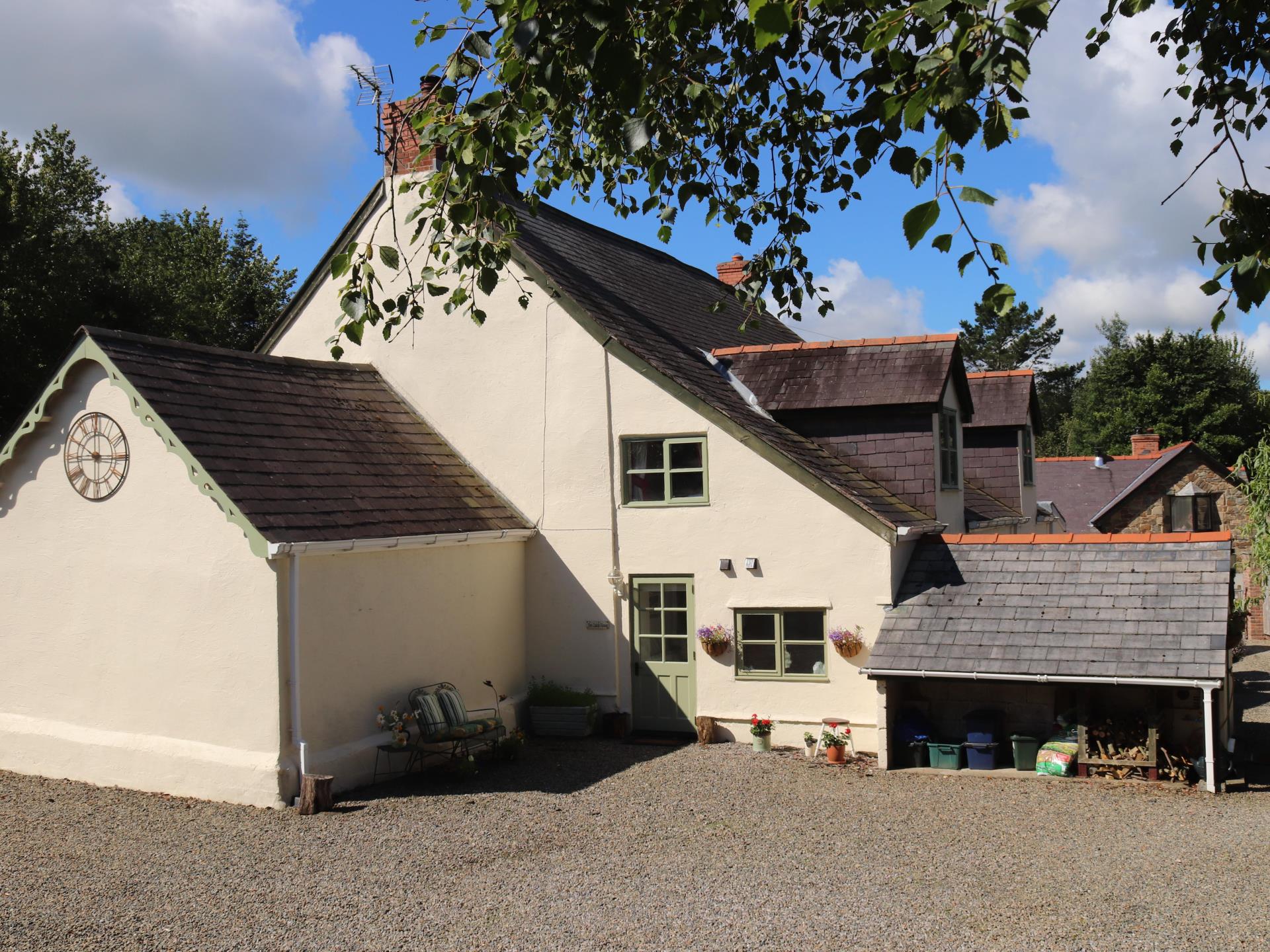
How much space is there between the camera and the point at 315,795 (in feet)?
36.2

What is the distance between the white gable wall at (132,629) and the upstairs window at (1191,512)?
89.6ft

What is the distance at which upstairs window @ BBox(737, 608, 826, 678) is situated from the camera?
1418cm

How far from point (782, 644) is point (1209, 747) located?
501 centimetres

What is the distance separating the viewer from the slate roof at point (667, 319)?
14.8 m

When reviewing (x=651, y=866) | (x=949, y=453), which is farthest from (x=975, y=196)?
(x=949, y=453)

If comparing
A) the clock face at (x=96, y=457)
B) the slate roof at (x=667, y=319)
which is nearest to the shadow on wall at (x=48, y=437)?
the clock face at (x=96, y=457)

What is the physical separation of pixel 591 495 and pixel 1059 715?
21.9 feet

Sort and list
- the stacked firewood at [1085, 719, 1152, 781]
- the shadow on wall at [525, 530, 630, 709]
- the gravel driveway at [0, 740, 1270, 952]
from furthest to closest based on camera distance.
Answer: the shadow on wall at [525, 530, 630, 709], the stacked firewood at [1085, 719, 1152, 781], the gravel driveway at [0, 740, 1270, 952]

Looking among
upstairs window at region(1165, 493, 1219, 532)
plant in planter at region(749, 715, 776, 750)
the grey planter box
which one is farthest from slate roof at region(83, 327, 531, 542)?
upstairs window at region(1165, 493, 1219, 532)

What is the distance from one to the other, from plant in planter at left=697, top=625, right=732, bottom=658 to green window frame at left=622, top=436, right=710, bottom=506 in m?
1.70

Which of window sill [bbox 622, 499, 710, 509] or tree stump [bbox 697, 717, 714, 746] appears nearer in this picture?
tree stump [bbox 697, 717, 714, 746]

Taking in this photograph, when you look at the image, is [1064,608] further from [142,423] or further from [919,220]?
[142,423]

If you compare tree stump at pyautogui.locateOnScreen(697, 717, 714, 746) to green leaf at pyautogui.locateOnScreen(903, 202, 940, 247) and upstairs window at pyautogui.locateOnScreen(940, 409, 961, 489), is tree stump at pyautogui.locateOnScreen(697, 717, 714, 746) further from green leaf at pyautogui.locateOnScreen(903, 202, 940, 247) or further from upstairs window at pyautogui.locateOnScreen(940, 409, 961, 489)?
green leaf at pyautogui.locateOnScreen(903, 202, 940, 247)

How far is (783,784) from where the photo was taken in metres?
12.4
